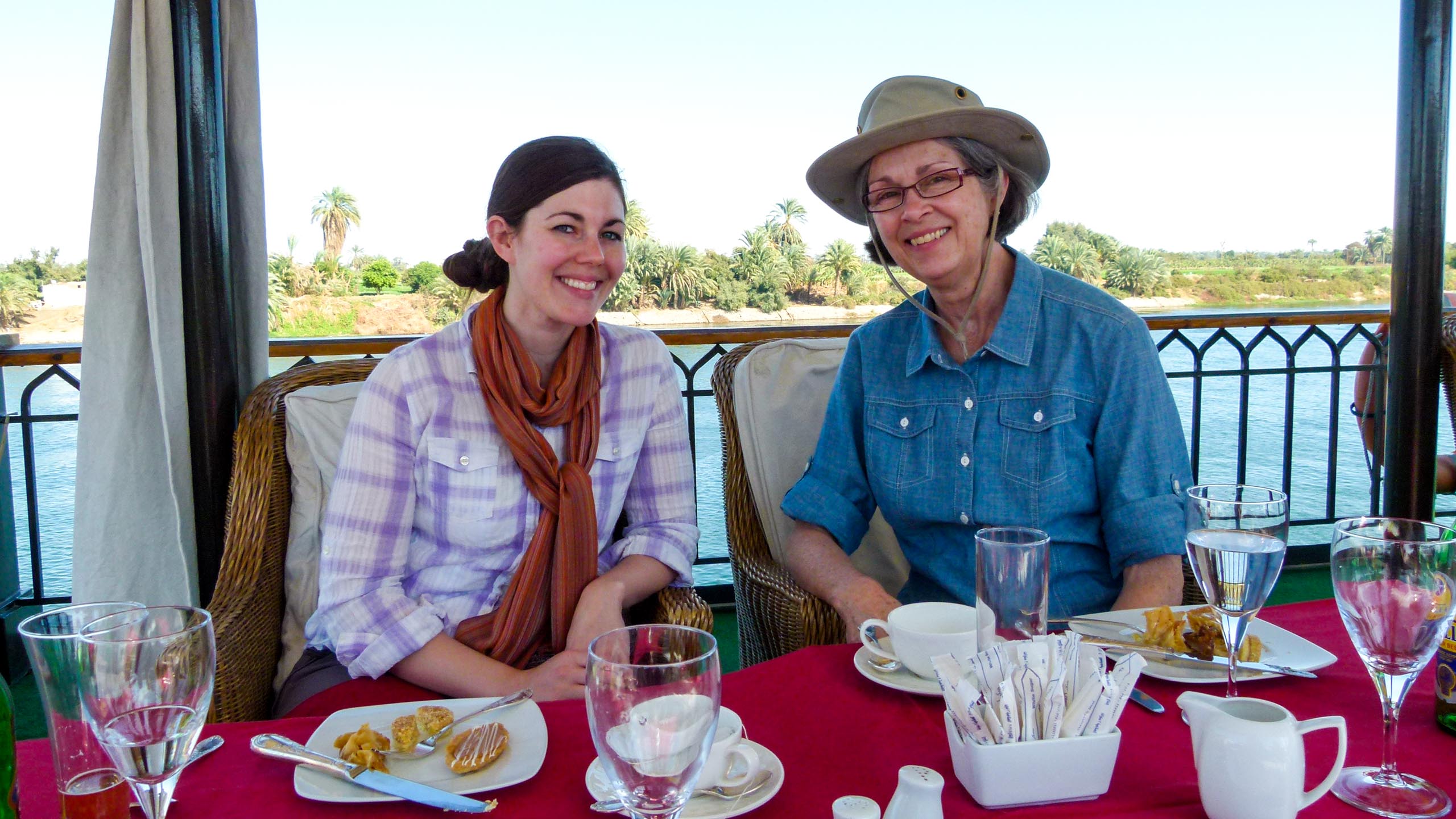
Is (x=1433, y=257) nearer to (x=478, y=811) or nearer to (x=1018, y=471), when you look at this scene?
(x=1018, y=471)

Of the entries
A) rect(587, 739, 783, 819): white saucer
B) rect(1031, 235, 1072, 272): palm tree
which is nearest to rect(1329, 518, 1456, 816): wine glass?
rect(587, 739, 783, 819): white saucer

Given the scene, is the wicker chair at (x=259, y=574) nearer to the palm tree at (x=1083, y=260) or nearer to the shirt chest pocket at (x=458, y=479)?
the shirt chest pocket at (x=458, y=479)

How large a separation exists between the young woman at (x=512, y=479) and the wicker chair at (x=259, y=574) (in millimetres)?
87

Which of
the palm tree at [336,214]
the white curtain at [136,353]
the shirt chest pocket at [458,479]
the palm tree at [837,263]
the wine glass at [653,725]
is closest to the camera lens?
the wine glass at [653,725]

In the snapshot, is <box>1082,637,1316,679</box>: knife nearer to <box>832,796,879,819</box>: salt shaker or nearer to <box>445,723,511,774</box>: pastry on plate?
<box>832,796,879,819</box>: salt shaker

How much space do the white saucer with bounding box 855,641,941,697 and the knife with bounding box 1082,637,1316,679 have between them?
0.17 m

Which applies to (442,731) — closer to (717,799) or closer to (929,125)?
(717,799)

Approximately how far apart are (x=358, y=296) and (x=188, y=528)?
92.5 feet

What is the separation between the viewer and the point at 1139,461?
153 centimetres

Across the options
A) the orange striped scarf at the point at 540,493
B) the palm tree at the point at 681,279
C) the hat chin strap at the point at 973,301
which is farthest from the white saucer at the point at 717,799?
the palm tree at the point at 681,279

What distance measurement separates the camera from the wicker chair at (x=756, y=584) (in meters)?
1.52


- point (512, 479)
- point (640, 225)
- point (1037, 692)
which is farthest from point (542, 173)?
point (640, 225)

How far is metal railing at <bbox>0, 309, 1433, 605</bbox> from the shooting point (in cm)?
290

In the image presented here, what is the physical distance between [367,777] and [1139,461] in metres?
1.26
